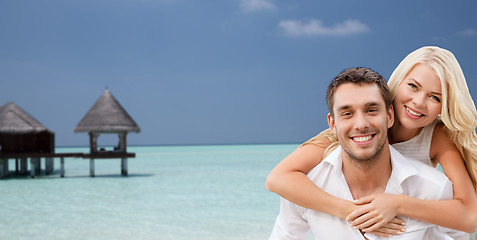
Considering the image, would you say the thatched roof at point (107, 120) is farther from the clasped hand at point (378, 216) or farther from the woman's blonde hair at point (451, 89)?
the clasped hand at point (378, 216)

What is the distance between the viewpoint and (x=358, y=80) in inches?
65.4

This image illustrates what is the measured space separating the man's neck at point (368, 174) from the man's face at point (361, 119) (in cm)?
6

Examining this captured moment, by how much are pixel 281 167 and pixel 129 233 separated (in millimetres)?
7749

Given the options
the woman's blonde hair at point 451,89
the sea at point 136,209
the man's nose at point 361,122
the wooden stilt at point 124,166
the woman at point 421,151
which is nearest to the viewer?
the man's nose at point 361,122

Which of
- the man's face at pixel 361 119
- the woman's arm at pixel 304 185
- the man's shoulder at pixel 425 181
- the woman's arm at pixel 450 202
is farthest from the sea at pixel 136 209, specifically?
the man's face at pixel 361 119

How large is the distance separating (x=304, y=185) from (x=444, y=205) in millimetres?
485

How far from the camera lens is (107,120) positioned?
61.5 feet

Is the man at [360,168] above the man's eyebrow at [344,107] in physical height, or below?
below

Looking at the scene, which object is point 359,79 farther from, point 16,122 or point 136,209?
point 16,122

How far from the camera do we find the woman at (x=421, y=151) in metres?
1.73

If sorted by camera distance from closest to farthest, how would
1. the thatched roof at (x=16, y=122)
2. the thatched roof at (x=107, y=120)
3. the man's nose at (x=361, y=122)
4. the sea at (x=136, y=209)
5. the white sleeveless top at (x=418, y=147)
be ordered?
the man's nose at (x=361, y=122) → the white sleeveless top at (x=418, y=147) → the sea at (x=136, y=209) → the thatched roof at (x=107, y=120) → the thatched roof at (x=16, y=122)

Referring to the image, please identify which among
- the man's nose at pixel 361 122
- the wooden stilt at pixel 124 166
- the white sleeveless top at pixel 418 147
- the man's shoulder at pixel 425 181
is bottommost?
the wooden stilt at pixel 124 166

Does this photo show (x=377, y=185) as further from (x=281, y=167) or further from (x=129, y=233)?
(x=129, y=233)

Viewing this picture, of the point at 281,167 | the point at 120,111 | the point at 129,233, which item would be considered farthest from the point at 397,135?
the point at 120,111
